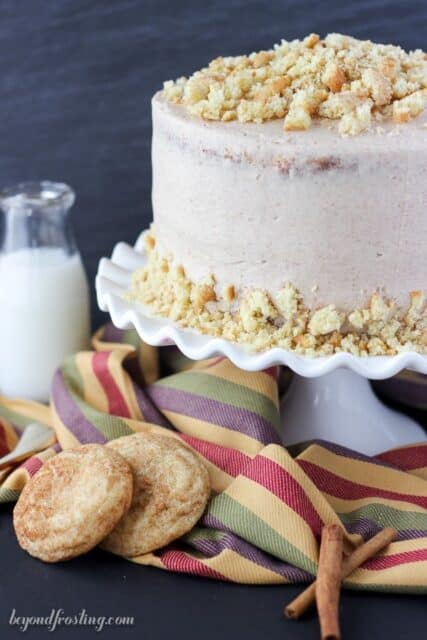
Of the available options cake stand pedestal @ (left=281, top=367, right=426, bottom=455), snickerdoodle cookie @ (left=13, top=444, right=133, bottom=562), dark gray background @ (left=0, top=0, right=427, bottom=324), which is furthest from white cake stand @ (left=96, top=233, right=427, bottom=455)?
dark gray background @ (left=0, top=0, right=427, bottom=324)

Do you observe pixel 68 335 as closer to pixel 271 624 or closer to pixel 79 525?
pixel 79 525

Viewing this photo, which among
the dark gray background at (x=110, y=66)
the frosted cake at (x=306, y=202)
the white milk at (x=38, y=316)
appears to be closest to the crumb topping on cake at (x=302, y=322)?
the frosted cake at (x=306, y=202)

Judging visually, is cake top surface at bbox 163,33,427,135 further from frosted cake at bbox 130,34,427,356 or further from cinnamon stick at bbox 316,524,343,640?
cinnamon stick at bbox 316,524,343,640

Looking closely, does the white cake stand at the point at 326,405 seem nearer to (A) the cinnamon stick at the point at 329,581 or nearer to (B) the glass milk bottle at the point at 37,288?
(B) the glass milk bottle at the point at 37,288

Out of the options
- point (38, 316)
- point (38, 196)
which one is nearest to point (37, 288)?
point (38, 316)

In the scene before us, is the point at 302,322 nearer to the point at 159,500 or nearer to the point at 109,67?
the point at 159,500

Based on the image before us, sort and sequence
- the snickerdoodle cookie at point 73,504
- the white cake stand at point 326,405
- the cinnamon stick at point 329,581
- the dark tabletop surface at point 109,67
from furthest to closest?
the dark tabletop surface at point 109,67
the white cake stand at point 326,405
the snickerdoodle cookie at point 73,504
the cinnamon stick at point 329,581
